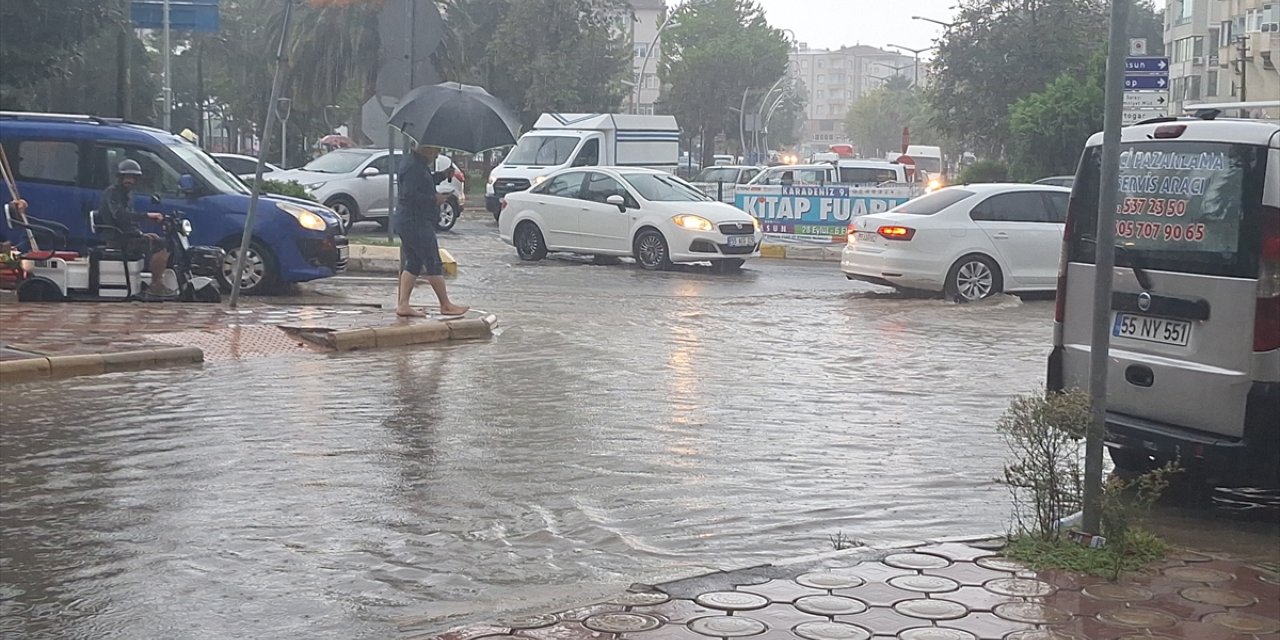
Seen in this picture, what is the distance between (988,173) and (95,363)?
3196 centimetres

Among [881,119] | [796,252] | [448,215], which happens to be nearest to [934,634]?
[796,252]

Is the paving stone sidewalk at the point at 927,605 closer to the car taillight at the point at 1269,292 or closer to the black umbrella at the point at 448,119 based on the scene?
the car taillight at the point at 1269,292

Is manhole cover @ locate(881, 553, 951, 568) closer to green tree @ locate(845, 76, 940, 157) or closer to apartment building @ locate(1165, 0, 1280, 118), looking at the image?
apartment building @ locate(1165, 0, 1280, 118)

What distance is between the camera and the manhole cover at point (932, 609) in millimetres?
5309

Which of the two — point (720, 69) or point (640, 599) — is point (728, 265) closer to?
point (640, 599)

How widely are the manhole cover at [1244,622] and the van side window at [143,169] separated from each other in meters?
13.4

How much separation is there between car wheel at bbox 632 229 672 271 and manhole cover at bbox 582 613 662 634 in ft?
57.0

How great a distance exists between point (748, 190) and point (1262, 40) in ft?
144

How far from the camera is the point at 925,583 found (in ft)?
18.8

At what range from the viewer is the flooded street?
232 inches

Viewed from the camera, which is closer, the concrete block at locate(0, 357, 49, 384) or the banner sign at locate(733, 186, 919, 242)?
the concrete block at locate(0, 357, 49, 384)

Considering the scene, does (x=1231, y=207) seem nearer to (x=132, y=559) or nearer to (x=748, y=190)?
(x=132, y=559)

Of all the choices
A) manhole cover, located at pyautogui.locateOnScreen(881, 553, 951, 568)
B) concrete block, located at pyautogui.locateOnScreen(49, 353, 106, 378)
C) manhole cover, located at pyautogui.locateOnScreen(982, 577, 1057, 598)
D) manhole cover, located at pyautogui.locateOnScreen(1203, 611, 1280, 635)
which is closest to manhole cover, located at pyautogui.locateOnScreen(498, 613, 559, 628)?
manhole cover, located at pyautogui.locateOnScreen(881, 553, 951, 568)

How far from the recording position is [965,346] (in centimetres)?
1400
